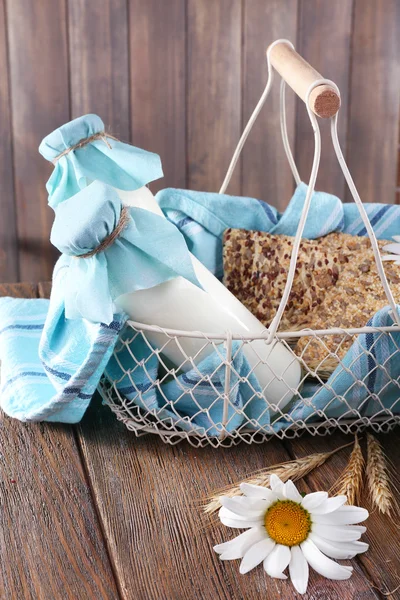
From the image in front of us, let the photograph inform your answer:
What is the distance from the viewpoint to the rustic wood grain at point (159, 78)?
6.22ft

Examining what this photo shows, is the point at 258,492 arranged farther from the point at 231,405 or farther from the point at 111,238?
the point at 111,238

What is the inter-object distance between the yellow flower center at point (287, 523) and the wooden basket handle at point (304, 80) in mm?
354

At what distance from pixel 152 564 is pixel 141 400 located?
0.66 ft

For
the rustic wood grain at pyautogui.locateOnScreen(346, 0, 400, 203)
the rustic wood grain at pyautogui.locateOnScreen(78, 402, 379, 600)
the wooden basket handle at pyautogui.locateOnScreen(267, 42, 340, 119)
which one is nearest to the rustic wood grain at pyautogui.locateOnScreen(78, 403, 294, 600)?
the rustic wood grain at pyautogui.locateOnScreen(78, 402, 379, 600)

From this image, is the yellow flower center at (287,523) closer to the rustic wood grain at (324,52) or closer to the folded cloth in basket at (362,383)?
the folded cloth in basket at (362,383)

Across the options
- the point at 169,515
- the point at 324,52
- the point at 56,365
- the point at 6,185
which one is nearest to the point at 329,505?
the point at 169,515

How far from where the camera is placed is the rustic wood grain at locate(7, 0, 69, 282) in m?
1.84

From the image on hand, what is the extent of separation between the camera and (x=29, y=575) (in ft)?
1.83

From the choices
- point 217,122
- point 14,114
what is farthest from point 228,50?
point 14,114

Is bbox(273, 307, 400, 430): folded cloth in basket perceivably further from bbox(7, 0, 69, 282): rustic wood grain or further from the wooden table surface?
bbox(7, 0, 69, 282): rustic wood grain

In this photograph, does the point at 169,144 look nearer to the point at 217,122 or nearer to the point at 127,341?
the point at 217,122

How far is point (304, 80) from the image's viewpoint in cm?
68

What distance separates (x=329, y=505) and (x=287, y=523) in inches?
1.6

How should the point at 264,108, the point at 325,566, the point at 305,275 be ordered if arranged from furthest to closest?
the point at 264,108 → the point at 305,275 → the point at 325,566
